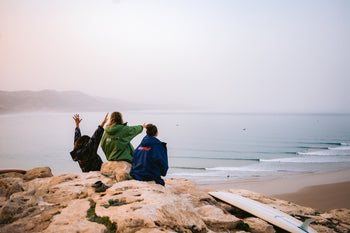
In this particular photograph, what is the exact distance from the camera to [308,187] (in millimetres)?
14469

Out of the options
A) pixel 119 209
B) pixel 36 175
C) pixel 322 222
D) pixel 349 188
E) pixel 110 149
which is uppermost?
pixel 110 149

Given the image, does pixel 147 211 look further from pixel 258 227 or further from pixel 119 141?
pixel 119 141

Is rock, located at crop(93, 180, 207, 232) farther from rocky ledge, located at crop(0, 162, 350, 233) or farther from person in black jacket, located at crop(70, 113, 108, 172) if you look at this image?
person in black jacket, located at crop(70, 113, 108, 172)

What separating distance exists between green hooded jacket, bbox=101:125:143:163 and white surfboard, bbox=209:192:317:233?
2849 mm

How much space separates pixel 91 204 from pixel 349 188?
51.2 ft

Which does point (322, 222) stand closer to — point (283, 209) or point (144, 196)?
point (283, 209)

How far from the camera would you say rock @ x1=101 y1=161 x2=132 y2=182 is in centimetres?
562

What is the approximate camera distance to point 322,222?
595cm

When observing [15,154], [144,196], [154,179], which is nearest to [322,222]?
[154,179]

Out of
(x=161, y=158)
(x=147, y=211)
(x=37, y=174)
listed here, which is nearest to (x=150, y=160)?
(x=161, y=158)

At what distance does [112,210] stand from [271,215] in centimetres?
370

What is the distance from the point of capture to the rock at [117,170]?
18.4ft

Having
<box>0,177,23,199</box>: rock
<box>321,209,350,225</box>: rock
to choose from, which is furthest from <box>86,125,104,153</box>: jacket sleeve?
<box>321,209,350,225</box>: rock

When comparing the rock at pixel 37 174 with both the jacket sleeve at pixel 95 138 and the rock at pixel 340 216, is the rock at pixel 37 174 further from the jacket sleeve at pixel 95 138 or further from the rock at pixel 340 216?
the rock at pixel 340 216
